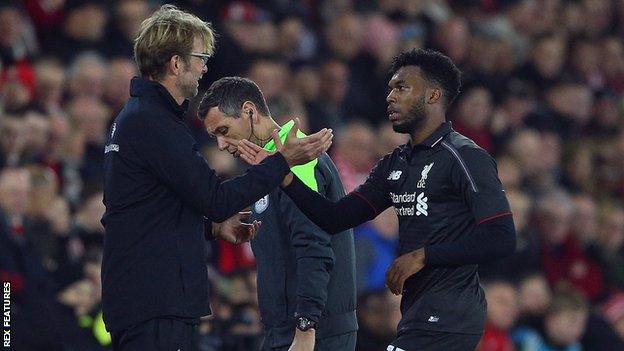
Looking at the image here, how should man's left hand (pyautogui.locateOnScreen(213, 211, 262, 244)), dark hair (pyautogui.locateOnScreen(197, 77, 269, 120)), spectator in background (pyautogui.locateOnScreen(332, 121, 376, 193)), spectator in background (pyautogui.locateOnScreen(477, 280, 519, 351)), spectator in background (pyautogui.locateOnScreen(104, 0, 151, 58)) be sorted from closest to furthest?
man's left hand (pyautogui.locateOnScreen(213, 211, 262, 244)) < dark hair (pyautogui.locateOnScreen(197, 77, 269, 120)) < spectator in background (pyautogui.locateOnScreen(477, 280, 519, 351)) < spectator in background (pyautogui.locateOnScreen(104, 0, 151, 58)) < spectator in background (pyautogui.locateOnScreen(332, 121, 376, 193))

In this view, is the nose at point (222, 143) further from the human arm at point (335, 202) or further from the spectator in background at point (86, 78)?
the spectator in background at point (86, 78)

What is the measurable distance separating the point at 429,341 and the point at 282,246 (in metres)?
0.75

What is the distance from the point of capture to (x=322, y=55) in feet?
37.0

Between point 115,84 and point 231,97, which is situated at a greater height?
point 231,97

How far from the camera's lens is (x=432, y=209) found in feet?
18.3

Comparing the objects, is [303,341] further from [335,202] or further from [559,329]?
[559,329]

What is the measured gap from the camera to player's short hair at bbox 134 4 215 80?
17.5 feet

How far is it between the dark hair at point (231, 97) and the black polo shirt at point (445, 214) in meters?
0.72

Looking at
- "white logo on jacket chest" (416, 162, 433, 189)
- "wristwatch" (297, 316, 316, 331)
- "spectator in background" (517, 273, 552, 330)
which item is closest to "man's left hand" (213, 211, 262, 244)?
"wristwatch" (297, 316, 316, 331)

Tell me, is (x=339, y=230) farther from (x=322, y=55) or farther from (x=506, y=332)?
(x=322, y=55)

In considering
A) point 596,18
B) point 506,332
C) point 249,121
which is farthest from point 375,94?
point 249,121

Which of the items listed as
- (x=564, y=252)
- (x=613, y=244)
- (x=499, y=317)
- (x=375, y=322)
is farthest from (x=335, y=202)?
(x=613, y=244)

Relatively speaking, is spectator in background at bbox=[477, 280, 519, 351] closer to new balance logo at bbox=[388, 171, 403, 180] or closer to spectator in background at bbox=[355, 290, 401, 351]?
spectator in background at bbox=[355, 290, 401, 351]

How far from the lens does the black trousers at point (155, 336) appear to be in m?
5.12
